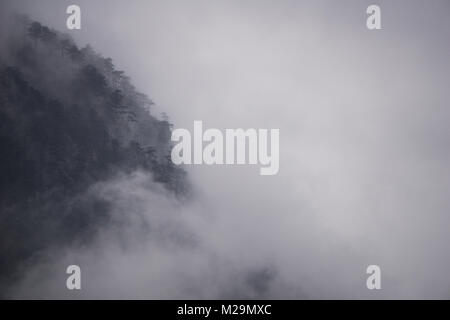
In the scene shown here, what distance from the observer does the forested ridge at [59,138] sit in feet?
50.4

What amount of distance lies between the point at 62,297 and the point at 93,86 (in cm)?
1353

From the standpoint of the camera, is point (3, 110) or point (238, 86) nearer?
point (3, 110)

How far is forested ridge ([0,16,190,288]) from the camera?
15352 millimetres

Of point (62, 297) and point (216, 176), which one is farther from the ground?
point (216, 176)

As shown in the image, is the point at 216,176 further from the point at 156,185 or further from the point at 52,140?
the point at 52,140

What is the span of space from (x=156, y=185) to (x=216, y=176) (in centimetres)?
448

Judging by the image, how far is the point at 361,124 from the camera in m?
21.0

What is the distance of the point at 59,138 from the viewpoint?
16.0 meters

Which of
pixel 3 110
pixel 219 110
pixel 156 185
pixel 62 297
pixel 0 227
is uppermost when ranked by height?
pixel 219 110

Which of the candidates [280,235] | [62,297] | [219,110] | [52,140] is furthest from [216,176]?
[62,297]

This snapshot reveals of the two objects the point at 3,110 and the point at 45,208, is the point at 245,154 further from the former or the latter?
the point at 3,110

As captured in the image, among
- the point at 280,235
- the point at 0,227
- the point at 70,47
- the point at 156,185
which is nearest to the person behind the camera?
the point at 0,227
